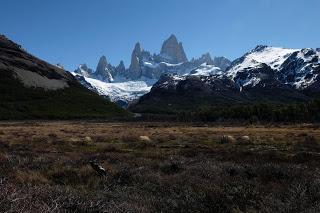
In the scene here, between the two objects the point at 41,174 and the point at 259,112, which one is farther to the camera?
the point at 259,112

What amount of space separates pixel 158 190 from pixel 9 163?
28.5ft

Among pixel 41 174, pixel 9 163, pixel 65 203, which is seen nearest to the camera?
pixel 65 203

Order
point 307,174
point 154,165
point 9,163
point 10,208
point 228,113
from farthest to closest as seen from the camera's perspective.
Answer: point 228,113 → point 154,165 → point 9,163 → point 307,174 → point 10,208

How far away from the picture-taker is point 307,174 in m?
17.7

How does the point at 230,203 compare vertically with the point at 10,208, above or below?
below

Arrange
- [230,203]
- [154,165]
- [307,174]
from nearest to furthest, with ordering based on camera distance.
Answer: [230,203]
[307,174]
[154,165]

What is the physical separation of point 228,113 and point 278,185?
165129 mm

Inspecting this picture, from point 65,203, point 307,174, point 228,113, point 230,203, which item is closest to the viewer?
point 65,203

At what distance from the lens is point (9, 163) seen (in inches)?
817

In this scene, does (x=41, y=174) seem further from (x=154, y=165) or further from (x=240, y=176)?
(x=240, y=176)

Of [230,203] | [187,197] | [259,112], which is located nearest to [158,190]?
[187,197]

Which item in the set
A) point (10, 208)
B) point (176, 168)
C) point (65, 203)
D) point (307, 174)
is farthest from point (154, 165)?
point (10, 208)

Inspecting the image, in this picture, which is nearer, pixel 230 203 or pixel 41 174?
pixel 230 203

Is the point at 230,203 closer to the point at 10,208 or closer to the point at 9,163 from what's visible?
the point at 10,208
